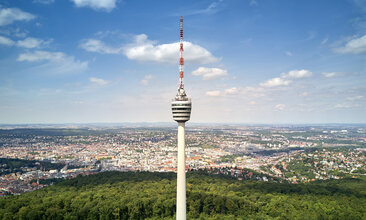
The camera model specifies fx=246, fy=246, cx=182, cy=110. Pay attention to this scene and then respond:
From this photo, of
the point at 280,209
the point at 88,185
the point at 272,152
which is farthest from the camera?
the point at 272,152

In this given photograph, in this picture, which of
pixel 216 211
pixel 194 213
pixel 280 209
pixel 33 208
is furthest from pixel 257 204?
pixel 33 208

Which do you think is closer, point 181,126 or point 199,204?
point 181,126

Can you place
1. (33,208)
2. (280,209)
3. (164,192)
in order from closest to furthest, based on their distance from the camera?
(33,208) < (280,209) < (164,192)

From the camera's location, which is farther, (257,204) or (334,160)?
(334,160)

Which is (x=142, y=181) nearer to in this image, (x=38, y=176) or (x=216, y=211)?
(x=216, y=211)

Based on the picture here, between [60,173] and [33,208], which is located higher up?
[33,208]

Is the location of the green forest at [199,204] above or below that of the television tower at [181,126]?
below

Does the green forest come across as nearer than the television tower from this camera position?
No

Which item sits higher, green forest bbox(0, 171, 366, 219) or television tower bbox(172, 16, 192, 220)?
television tower bbox(172, 16, 192, 220)

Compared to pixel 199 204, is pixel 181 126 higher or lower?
higher

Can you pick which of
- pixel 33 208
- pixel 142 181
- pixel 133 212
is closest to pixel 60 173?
pixel 142 181

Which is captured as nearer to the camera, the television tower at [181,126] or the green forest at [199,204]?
the television tower at [181,126]
